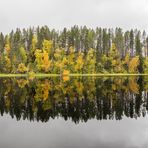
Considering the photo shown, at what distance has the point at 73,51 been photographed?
138625mm

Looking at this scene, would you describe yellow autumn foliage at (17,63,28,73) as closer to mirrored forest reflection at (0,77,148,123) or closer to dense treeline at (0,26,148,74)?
dense treeline at (0,26,148,74)

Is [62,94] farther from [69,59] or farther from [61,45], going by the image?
[61,45]

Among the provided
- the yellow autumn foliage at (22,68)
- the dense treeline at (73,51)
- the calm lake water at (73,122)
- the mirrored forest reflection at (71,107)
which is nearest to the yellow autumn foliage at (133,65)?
the dense treeline at (73,51)

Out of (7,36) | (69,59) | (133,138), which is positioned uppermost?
(7,36)

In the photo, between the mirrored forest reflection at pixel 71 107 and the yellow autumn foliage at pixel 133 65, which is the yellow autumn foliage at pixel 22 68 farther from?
the mirrored forest reflection at pixel 71 107

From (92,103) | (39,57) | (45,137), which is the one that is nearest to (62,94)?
(92,103)

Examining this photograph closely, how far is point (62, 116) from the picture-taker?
37.3 meters

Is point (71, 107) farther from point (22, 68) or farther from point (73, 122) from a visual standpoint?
point (22, 68)

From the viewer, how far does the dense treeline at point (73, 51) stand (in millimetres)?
128000

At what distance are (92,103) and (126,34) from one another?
12181 centimetres

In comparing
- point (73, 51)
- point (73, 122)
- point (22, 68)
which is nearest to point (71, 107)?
point (73, 122)

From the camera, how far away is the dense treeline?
128000 millimetres

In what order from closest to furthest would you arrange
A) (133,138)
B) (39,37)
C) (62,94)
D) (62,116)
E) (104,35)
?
(133,138), (62,116), (62,94), (39,37), (104,35)

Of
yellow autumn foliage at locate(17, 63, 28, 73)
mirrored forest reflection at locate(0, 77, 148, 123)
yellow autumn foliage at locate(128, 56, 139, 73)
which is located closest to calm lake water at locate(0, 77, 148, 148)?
mirrored forest reflection at locate(0, 77, 148, 123)
